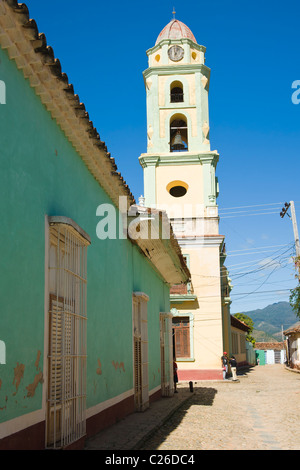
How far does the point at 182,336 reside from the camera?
2223 cm

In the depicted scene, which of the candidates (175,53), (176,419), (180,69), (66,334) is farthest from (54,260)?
(175,53)

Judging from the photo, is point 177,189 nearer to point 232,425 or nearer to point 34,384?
point 232,425

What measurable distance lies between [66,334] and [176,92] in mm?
20864

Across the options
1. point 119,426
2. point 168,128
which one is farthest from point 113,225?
point 168,128

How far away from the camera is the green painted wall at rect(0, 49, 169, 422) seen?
417 centimetres

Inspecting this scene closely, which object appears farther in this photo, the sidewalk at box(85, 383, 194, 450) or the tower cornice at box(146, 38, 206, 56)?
the tower cornice at box(146, 38, 206, 56)

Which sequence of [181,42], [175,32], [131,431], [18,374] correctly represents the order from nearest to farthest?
[18,374] < [131,431] < [181,42] < [175,32]

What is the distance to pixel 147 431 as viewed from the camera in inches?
289

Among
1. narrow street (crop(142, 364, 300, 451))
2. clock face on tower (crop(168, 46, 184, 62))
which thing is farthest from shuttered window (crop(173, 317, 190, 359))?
clock face on tower (crop(168, 46, 184, 62))

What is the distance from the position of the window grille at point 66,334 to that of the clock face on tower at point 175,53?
1996 cm

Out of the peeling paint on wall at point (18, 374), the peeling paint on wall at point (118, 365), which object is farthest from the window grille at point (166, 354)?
the peeling paint on wall at point (18, 374)

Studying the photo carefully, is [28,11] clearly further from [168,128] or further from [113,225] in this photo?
[168,128]

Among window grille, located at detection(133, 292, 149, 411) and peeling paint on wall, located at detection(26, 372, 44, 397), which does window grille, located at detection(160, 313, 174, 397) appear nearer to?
window grille, located at detection(133, 292, 149, 411)
